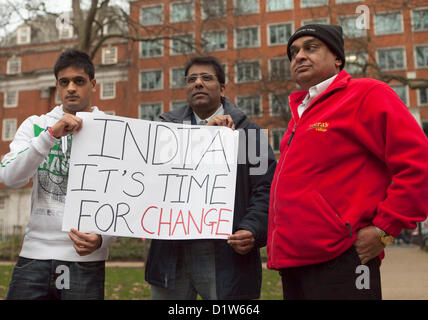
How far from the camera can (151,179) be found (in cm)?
282

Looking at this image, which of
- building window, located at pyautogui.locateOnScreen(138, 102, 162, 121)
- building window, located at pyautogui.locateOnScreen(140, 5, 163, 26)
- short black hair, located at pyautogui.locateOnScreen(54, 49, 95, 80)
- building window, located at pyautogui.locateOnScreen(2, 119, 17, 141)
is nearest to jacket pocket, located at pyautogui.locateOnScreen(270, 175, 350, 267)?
short black hair, located at pyautogui.locateOnScreen(54, 49, 95, 80)

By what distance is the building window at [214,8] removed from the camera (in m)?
15.1

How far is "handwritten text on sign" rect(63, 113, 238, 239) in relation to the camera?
8.82 ft

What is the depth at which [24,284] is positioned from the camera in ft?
8.39

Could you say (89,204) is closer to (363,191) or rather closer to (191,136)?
(191,136)

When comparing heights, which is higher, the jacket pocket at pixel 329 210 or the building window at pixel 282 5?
the building window at pixel 282 5

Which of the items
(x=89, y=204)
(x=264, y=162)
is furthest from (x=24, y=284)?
(x=264, y=162)

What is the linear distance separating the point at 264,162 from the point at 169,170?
26.9 inches

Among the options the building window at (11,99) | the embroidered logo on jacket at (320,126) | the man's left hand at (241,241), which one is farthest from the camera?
the building window at (11,99)

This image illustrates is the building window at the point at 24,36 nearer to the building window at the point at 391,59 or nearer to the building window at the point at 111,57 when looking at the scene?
the building window at the point at 111,57

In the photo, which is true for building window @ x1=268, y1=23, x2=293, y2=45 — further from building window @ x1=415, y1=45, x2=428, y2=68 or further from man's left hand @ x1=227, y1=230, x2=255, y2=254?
man's left hand @ x1=227, y1=230, x2=255, y2=254

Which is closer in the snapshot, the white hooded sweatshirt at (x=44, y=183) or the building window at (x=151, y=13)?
the white hooded sweatshirt at (x=44, y=183)

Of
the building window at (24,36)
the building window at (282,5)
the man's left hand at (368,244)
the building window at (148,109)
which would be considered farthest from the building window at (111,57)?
the man's left hand at (368,244)

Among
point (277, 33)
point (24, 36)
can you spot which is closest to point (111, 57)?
point (24, 36)
